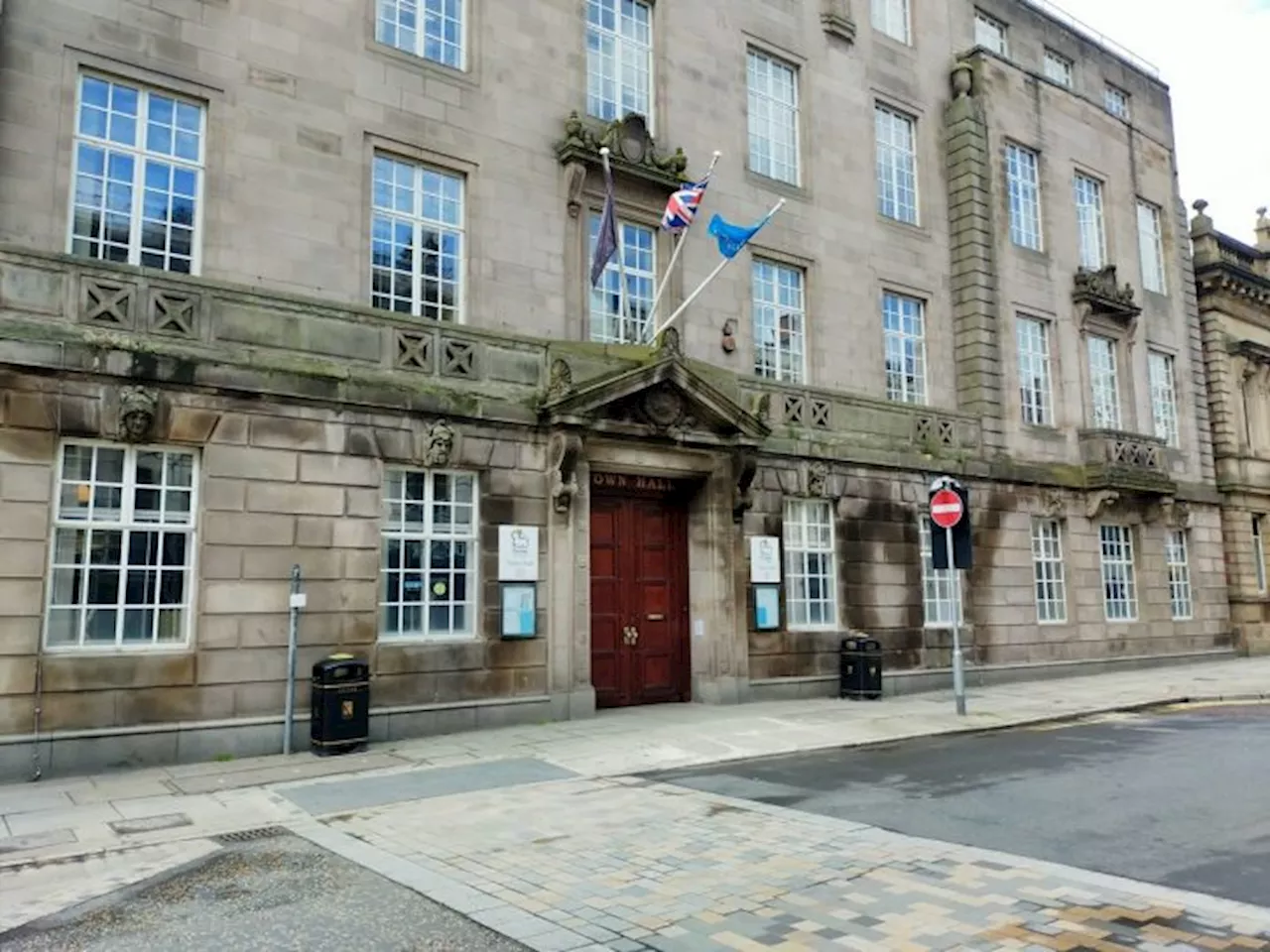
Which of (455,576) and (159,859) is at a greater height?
(455,576)

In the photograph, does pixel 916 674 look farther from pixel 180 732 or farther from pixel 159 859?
pixel 159 859

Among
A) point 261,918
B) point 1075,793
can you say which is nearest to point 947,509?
point 1075,793

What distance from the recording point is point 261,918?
6043 millimetres

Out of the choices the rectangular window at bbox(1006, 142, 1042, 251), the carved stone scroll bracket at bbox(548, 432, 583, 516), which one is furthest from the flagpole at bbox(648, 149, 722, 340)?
the rectangular window at bbox(1006, 142, 1042, 251)

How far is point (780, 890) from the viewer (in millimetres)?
6414

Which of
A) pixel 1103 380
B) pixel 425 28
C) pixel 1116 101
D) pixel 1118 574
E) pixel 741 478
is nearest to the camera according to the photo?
pixel 425 28

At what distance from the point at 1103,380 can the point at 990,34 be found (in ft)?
32.6

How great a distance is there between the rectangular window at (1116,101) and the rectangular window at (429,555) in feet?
81.5

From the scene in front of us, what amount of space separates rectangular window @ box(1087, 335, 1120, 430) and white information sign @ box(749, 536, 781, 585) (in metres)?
12.8

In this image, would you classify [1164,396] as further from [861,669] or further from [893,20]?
[861,669]

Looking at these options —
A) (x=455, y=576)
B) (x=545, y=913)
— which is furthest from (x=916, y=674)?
(x=545, y=913)

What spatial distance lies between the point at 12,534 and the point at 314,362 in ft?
13.7

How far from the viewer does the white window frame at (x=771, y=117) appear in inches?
799

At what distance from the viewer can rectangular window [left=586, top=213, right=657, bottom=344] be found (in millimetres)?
17219
